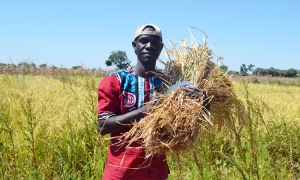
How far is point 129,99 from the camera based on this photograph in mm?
1788

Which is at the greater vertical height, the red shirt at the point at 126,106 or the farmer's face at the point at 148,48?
the farmer's face at the point at 148,48

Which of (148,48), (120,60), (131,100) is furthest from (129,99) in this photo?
(120,60)

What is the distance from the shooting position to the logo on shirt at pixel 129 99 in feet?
5.86

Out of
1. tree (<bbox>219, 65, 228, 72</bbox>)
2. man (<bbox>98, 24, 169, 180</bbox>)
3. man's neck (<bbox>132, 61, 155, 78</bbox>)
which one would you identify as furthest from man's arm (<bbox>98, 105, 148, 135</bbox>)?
tree (<bbox>219, 65, 228, 72</bbox>)

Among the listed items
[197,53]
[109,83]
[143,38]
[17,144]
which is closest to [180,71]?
Result: [197,53]

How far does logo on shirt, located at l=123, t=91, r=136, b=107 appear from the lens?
179 centimetres

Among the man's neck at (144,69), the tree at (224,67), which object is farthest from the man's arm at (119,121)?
the tree at (224,67)

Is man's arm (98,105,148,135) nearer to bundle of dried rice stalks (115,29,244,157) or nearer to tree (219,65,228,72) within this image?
bundle of dried rice stalks (115,29,244,157)

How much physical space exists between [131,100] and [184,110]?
1.05 feet

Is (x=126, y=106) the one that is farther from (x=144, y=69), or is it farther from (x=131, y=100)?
(x=144, y=69)

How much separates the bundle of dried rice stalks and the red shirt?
0.09m

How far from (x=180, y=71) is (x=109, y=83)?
1.40 ft

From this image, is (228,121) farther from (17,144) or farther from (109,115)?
(17,144)

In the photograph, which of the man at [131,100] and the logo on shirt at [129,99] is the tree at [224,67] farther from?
the logo on shirt at [129,99]
